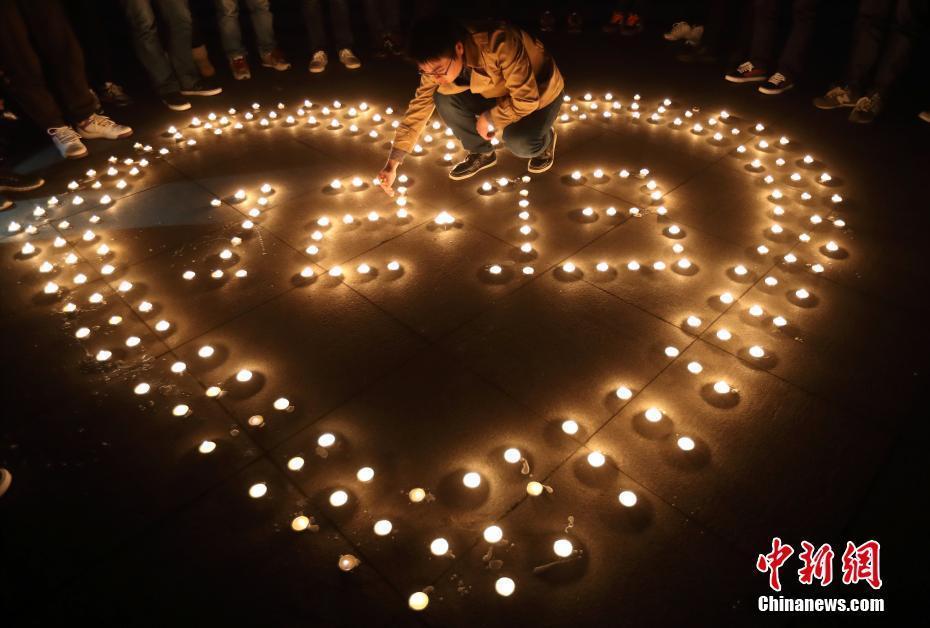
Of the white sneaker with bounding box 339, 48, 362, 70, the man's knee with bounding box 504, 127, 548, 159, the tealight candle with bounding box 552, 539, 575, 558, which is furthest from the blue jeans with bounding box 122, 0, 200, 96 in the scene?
the tealight candle with bounding box 552, 539, 575, 558

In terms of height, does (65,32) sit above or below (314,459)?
above

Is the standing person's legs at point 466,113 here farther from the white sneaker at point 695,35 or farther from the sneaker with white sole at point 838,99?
the white sneaker at point 695,35

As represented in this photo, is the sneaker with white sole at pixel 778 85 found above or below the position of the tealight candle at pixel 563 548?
above

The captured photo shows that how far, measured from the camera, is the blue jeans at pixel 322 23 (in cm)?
572

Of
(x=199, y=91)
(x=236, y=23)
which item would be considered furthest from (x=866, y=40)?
(x=199, y=91)

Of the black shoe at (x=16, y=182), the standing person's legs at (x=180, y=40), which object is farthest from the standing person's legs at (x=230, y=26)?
the black shoe at (x=16, y=182)

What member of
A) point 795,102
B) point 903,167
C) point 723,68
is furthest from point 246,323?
point 723,68

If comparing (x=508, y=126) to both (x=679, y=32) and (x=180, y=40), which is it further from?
(x=679, y=32)

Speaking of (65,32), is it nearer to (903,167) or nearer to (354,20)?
(354,20)

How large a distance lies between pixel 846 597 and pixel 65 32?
18.6 feet

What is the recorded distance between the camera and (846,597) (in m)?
1.66

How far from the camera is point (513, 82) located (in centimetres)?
304

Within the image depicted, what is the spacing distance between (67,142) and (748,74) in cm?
547

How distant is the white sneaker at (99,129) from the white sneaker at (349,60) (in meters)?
2.21
